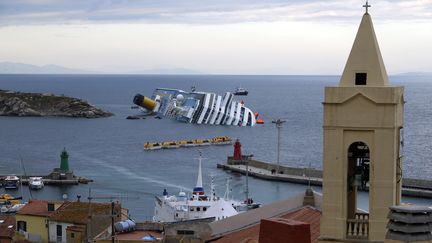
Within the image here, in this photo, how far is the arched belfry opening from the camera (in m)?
13.0

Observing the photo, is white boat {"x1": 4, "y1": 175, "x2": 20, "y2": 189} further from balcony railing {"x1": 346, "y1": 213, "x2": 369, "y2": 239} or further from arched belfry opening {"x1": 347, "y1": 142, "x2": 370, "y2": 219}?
balcony railing {"x1": 346, "y1": 213, "x2": 369, "y2": 239}

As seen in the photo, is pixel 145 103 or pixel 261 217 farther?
pixel 145 103

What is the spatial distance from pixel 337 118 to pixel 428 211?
8.54 ft

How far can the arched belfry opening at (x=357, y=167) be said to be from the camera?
1303cm

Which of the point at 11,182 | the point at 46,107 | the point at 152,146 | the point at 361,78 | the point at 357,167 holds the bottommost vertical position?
the point at 11,182

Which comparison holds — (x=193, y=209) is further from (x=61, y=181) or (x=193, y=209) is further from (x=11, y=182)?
(x=61, y=181)

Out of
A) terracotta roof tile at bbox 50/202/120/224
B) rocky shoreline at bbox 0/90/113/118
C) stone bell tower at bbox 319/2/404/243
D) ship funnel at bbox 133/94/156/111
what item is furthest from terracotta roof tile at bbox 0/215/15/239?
rocky shoreline at bbox 0/90/113/118

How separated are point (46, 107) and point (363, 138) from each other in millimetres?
144363

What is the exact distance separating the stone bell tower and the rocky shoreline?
13439 centimetres

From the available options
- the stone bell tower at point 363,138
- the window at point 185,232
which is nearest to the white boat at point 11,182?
the window at point 185,232

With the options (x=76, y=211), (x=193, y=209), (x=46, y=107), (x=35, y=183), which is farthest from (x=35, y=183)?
(x=46, y=107)

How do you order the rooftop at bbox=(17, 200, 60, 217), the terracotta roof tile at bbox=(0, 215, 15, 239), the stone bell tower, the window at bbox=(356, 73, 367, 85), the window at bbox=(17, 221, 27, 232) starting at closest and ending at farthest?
the stone bell tower → the window at bbox=(356, 73, 367, 85) → the terracotta roof tile at bbox=(0, 215, 15, 239) → the window at bbox=(17, 221, 27, 232) → the rooftop at bbox=(17, 200, 60, 217)

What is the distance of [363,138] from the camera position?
12.9 meters

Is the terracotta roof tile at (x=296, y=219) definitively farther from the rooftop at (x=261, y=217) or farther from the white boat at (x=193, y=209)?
the white boat at (x=193, y=209)
